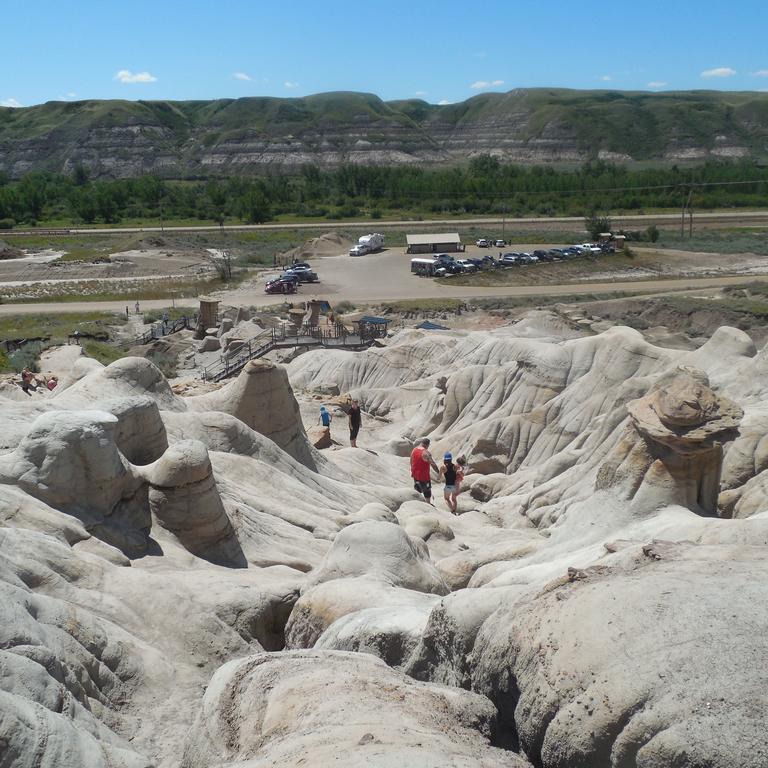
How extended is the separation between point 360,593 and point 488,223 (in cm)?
10129

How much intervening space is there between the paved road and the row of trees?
13.6 feet

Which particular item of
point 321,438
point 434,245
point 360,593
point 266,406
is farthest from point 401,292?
point 360,593

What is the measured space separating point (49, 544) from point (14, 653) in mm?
2977

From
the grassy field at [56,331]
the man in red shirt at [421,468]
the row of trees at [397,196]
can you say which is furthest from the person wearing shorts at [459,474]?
the row of trees at [397,196]

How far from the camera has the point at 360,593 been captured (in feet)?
34.2

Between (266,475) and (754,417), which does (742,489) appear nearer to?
(754,417)

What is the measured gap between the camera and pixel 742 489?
1443 centimetres

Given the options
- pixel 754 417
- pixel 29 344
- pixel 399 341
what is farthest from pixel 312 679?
pixel 29 344

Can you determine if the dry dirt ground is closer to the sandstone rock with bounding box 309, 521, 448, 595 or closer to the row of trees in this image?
the row of trees

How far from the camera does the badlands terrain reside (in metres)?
6.07

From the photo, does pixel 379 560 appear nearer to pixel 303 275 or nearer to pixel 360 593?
pixel 360 593

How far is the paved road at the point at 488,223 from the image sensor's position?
102m

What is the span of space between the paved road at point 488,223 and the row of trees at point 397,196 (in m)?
4.15

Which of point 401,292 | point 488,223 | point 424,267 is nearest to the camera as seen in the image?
point 401,292
